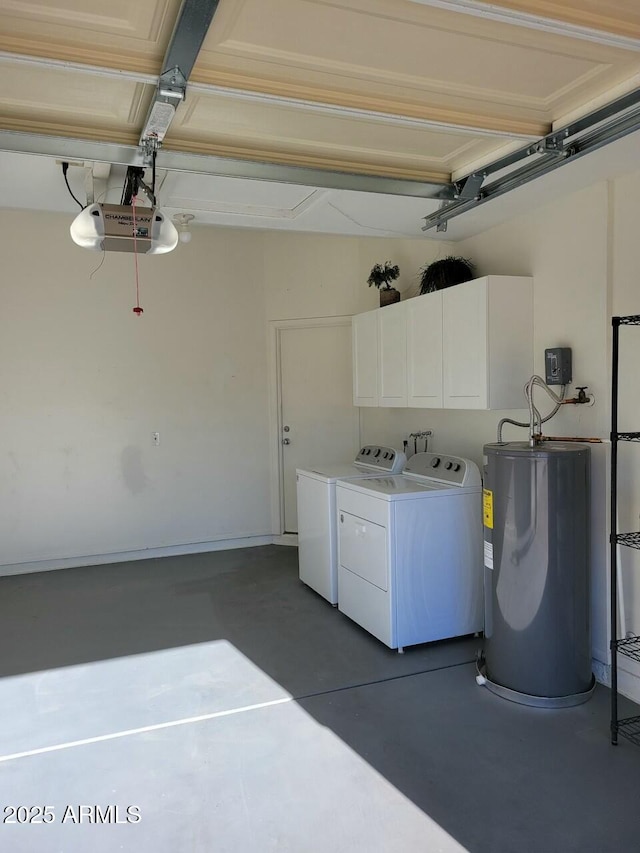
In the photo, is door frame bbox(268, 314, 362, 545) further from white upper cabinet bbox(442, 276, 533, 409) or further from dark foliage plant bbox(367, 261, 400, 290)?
white upper cabinet bbox(442, 276, 533, 409)

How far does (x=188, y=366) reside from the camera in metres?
5.63

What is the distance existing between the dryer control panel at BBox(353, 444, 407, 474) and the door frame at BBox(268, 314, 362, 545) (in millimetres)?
1284

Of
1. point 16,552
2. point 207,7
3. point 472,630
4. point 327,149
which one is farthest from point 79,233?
point 16,552

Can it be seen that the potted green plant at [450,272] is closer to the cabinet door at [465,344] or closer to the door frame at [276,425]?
the cabinet door at [465,344]

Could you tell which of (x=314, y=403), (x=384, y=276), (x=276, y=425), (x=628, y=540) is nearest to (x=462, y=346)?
(x=384, y=276)

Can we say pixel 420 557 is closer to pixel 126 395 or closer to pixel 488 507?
pixel 488 507

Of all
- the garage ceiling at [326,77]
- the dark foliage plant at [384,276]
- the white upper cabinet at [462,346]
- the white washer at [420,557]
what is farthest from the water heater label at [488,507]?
the dark foliage plant at [384,276]

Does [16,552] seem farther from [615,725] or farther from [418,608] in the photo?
[615,725]

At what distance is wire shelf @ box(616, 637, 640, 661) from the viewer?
8.36 ft

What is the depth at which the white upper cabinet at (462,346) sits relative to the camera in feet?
11.1

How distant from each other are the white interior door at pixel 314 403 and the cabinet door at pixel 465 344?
6.63ft

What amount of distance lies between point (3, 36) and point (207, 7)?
2.19 feet

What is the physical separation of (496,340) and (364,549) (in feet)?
4.86

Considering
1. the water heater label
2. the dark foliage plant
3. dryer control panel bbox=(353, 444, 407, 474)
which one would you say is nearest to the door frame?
the dark foliage plant
